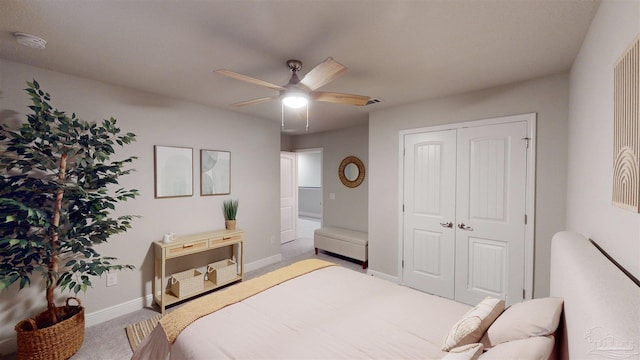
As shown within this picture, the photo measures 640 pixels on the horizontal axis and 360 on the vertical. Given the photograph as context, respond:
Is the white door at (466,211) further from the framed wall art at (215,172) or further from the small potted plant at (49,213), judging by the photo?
the small potted plant at (49,213)

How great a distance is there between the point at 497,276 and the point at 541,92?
195 cm

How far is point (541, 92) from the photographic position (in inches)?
97.7

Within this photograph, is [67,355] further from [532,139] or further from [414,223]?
[532,139]

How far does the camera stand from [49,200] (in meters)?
2.16

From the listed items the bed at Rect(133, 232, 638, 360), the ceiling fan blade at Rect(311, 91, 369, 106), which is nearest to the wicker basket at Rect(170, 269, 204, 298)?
the bed at Rect(133, 232, 638, 360)

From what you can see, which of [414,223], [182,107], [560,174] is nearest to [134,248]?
[182,107]

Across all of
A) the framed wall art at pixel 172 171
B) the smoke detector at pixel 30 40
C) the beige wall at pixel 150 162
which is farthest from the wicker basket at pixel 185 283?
the smoke detector at pixel 30 40

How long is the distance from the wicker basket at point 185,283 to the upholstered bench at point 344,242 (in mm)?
2229

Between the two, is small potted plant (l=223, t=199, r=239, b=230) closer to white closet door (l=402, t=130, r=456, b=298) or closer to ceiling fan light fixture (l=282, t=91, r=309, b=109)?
ceiling fan light fixture (l=282, t=91, r=309, b=109)

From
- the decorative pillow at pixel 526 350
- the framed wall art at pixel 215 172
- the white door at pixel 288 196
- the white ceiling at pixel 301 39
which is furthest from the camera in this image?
the white door at pixel 288 196

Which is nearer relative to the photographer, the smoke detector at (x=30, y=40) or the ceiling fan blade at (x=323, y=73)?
the ceiling fan blade at (x=323, y=73)

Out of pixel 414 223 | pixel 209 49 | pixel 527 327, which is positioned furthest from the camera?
pixel 414 223

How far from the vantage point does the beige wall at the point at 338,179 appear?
4.79m

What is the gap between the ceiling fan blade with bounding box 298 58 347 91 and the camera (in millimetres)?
1588
